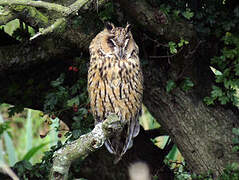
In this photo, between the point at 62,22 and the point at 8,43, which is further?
the point at 8,43

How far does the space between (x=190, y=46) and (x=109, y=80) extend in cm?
53

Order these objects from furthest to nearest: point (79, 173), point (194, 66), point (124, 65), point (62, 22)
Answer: point (79, 173) → point (194, 66) → point (124, 65) → point (62, 22)

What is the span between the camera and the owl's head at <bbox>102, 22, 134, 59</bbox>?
251cm

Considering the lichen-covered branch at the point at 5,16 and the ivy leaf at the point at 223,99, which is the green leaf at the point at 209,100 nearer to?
the ivy leaf at the point at 223,99

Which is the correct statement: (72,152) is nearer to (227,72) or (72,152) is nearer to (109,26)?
(109,26)

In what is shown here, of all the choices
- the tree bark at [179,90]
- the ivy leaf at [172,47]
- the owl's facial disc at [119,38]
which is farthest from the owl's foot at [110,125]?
the tree bark at [179,90]

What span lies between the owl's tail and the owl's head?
1.57ft

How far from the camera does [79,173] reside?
334 centimetres

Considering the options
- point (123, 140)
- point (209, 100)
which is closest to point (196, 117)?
point (209, 100)

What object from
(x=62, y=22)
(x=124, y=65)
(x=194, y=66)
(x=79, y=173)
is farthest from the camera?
(x=79, y=173)

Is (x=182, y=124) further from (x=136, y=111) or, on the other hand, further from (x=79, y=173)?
(x=79, y=173)

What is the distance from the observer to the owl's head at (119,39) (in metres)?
2.51

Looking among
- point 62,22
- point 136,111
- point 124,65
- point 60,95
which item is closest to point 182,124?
point 136,111

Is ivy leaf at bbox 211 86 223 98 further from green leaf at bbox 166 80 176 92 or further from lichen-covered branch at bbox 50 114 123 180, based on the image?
lichen-covered branch at bbox 50 114 123 180
